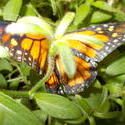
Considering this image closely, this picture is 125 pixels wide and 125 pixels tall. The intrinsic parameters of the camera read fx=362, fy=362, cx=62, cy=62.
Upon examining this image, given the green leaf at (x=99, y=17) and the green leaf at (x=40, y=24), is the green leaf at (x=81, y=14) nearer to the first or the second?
the green leaf at (x=99, y=17)

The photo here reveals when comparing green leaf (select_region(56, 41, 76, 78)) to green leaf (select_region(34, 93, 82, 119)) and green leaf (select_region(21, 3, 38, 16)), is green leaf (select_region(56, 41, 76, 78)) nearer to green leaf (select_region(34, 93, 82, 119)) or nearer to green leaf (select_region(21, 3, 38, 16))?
green leaf (select_region(34, 93, 82, 119))

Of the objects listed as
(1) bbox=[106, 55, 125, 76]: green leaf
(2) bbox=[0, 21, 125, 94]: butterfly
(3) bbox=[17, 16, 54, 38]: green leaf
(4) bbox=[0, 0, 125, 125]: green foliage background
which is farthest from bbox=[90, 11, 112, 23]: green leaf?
(3) bbox=[17, 16, 54, 38]: green leaf

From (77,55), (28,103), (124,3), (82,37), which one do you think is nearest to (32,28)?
(82,37)

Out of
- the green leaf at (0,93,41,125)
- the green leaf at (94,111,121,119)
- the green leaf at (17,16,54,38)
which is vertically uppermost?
the green leaf at (17,16,54,38)

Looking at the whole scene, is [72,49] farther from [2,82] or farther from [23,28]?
[2,82]

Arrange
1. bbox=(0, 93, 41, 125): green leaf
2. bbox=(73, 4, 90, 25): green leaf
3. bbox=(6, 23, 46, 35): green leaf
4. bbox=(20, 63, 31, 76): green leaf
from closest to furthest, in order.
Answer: bbox=(6, 23, 46, 35): green leaf, bbox=(0, 93, 41, 125): green leaf, bbox=(20, 63, 31, 76): green leaf, bbox=(73, 4, 90, 25): green leaf

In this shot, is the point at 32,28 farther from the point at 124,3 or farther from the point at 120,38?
the point at 124,3
